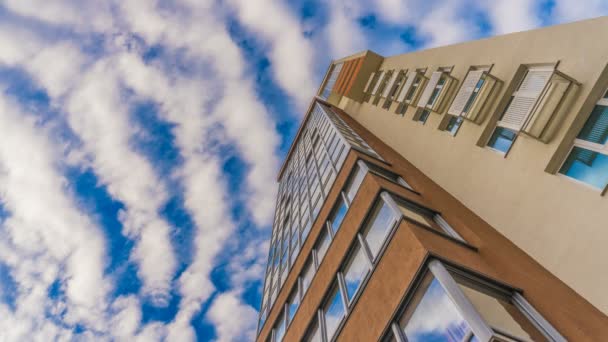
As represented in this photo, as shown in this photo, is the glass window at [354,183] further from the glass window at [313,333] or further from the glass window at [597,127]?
the glass window at [597,127]

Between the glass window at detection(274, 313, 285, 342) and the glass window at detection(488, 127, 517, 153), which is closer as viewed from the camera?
the glass window at detection(488, 127, 517, 153)

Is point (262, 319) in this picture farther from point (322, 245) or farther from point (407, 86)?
point (407, 86)

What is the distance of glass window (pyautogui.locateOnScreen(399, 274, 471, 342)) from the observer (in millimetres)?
6234

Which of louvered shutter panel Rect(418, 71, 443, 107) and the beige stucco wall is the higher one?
louvered shutter panel Rect(418, 71, 443, 107)

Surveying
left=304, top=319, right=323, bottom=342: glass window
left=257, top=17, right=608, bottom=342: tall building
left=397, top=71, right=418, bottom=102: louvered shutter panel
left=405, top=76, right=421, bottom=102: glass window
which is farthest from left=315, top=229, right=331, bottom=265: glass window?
left=397, top=71, right=418, bottom=102: louvered shutter panel

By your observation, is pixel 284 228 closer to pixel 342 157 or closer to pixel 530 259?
pixel 342 157

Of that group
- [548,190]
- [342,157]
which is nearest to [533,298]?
[548,190]

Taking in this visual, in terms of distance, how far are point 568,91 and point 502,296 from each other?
16.9 ft

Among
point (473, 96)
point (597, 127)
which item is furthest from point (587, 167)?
point (473, 96)

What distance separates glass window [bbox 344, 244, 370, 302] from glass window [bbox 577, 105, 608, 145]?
605 cm

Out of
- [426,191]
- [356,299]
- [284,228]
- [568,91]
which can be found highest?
[284,228]

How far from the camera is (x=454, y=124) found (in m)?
14.0

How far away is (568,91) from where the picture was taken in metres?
8.52

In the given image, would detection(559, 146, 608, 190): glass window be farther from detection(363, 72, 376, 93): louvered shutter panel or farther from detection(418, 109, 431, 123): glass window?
detection(363, 72, 376, 93): louvered shutter panel
